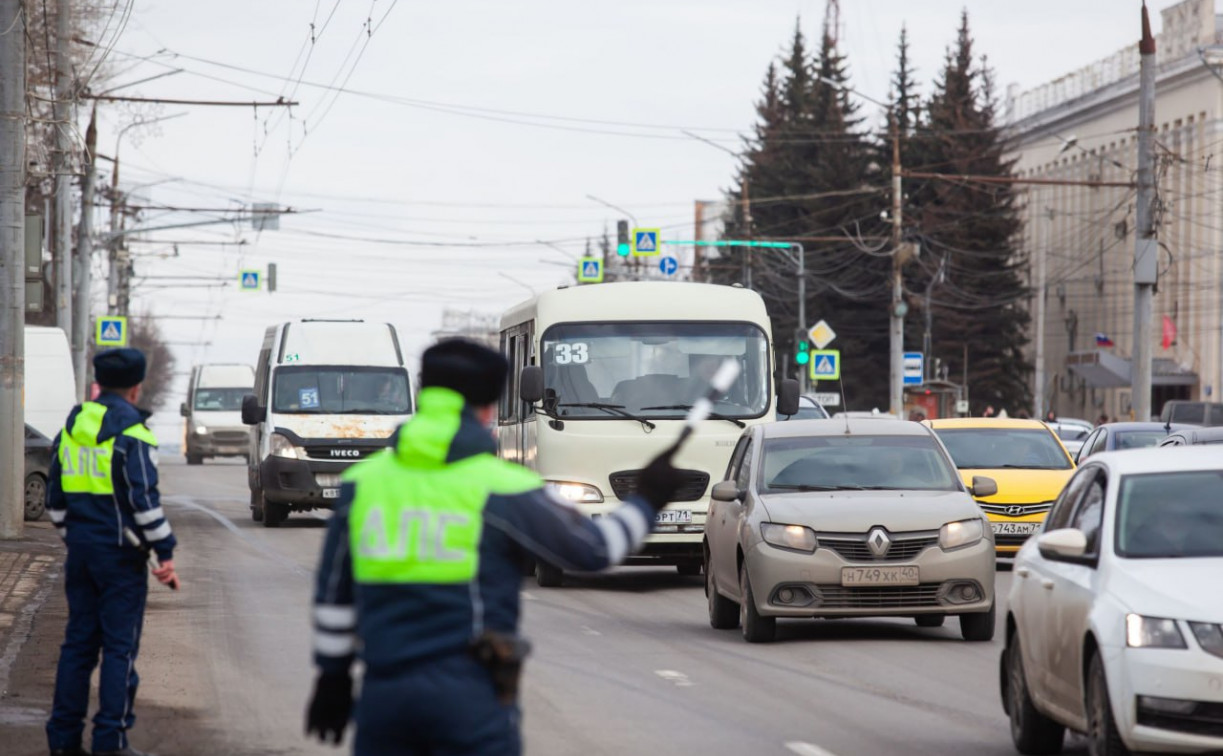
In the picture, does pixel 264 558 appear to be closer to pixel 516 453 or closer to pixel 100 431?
pixel 516 453

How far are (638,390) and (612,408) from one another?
334 mm

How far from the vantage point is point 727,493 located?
592 inches

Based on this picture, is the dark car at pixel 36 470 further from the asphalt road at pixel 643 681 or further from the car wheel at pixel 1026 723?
the car wheel at pixel 1026 723

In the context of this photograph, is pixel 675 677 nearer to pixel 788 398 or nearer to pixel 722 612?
pixel 722 612

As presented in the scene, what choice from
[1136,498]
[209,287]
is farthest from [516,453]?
[209,287]

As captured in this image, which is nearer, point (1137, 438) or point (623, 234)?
point (1137, 438)

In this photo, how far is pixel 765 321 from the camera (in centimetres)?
2123

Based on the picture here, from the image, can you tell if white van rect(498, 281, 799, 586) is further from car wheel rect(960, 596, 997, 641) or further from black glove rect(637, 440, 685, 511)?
black glove rect(637, 440, 685, 511)

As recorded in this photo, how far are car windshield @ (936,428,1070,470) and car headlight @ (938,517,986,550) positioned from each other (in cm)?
843

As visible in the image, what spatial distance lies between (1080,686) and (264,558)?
16.4 metres

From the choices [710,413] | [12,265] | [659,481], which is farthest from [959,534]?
[12,265]

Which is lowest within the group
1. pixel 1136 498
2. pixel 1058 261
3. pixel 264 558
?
pixel 264 558

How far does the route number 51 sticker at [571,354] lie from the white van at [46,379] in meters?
13.6

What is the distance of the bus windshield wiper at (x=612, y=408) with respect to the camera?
20047 mm
